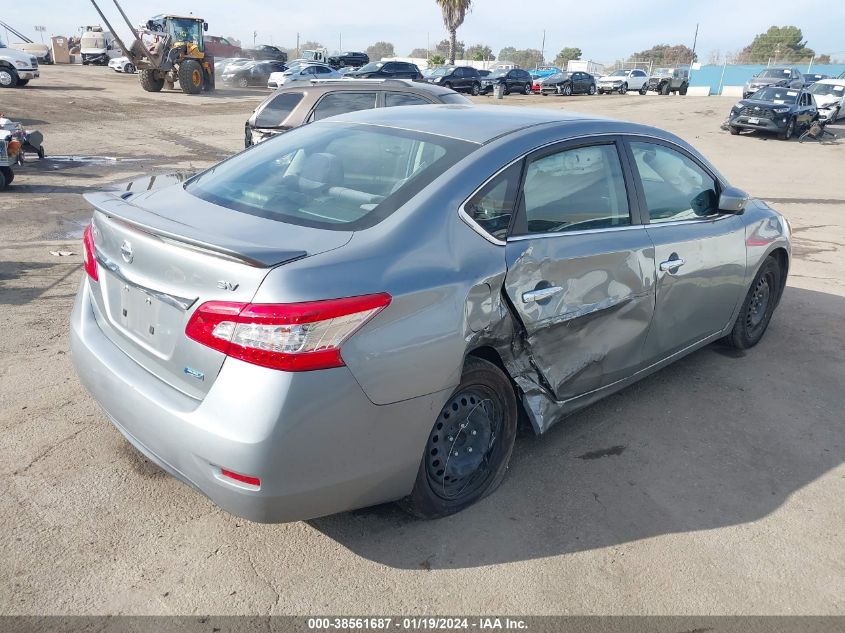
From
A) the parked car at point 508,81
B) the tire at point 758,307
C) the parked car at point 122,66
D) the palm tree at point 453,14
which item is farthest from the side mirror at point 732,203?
the palm tree at point 453,14

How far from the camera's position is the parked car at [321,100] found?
9.44 m

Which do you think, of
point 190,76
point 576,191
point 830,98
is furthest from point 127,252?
point 830,98

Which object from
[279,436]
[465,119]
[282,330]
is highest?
[465,119]

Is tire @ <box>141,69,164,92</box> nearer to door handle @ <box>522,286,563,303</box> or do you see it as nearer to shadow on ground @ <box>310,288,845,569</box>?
shadow on ground @ <box>310,288,845,569</box>

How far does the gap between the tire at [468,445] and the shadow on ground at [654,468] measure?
95mm

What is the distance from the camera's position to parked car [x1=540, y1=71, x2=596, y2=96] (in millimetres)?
40469

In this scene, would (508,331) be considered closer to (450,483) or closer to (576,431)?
(450,483)

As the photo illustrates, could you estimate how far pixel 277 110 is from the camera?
31.4ft

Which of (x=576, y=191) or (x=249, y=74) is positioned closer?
(x=576, y=191)

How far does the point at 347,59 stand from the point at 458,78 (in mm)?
12561

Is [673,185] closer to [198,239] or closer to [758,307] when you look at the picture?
[758,307]

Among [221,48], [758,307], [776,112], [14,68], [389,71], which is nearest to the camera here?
[758,307]

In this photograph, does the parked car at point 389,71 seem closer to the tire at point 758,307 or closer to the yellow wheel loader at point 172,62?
the yellow wheel loader at point 172,62

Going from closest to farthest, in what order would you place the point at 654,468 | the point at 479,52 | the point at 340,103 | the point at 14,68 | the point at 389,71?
the point at 654,468 < the point at 340,103 < the point at 14,68 < the point at 389,71 < the point at 479,52
